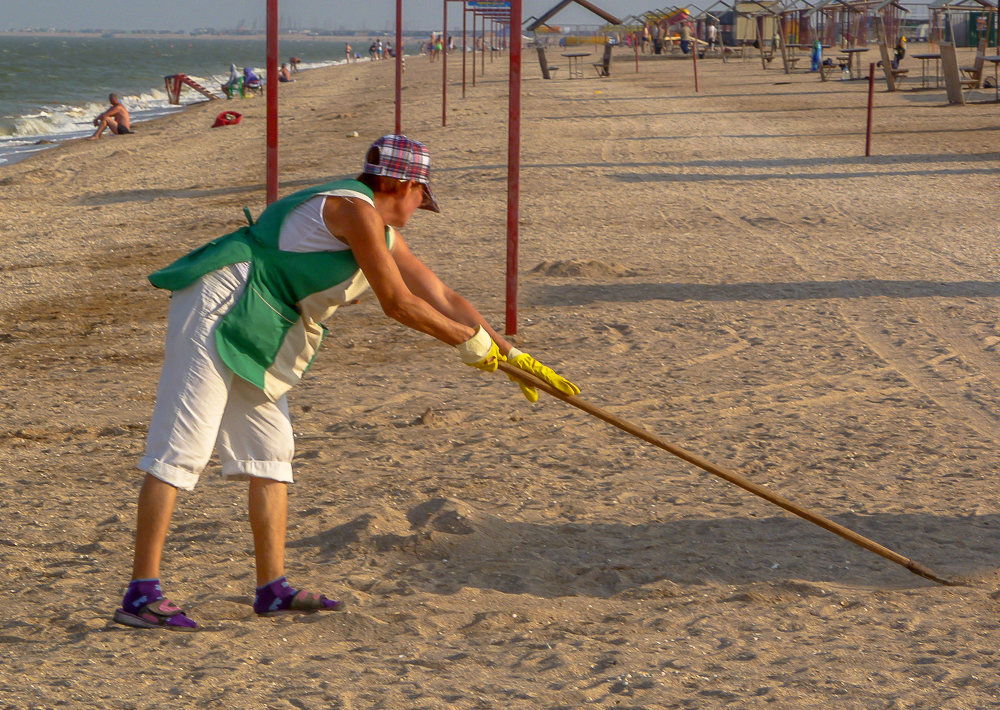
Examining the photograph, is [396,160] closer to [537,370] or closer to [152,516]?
[537,370]

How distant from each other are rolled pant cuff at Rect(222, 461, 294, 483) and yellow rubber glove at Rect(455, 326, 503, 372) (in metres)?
0.65

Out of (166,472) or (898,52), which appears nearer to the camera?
(166,472)

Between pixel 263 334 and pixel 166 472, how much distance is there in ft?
1.57

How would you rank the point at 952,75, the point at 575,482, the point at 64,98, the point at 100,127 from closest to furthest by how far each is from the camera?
the point at 575,482 → the point at 952,75 → the point at 100,127 → the point at 64,98

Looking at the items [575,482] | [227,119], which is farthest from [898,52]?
[575,482]

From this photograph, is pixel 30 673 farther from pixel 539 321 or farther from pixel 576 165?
pixel 576 165

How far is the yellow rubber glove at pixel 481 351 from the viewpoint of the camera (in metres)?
3.55

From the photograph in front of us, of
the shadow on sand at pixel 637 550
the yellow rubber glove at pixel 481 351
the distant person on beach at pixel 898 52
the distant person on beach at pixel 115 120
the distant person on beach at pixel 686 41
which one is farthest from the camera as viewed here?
the distant person on beach at pixel 686 41

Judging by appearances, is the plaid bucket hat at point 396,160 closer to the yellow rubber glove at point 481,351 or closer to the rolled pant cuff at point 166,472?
the yellow rubber glove at point 481,351

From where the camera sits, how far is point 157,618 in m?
3.43

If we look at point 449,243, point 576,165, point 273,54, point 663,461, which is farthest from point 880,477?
point 576,165

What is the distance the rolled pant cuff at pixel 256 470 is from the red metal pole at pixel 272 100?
13.4 feet

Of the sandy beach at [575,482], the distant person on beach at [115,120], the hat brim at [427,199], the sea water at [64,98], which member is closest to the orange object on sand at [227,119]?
the distant person on beach at [115,120]

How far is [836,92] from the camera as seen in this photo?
28.0 metres
